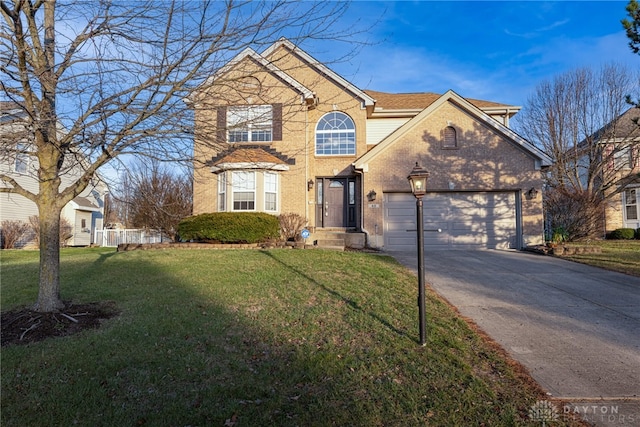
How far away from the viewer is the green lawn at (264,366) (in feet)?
9.45

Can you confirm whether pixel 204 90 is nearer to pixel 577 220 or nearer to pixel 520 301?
pixel 520 301

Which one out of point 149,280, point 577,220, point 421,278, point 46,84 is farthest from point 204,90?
point 577,220

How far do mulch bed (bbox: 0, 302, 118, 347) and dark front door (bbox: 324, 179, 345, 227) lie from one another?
10.9 m

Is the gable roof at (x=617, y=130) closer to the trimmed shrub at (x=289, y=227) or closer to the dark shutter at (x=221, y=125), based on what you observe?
the trimmed shrub at (x=289, y=227)

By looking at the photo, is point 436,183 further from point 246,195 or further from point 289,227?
point 246,195

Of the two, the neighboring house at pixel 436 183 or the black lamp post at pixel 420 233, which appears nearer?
the black lamp post at pixel 420 233

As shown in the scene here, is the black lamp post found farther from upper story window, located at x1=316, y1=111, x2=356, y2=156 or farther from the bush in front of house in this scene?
upper story window, located at x1=316, y1=111, x2=356, y2=156

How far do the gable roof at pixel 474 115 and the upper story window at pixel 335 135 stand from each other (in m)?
2.28

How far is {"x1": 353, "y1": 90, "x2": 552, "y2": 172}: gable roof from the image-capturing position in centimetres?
1326

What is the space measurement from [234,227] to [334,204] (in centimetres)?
495

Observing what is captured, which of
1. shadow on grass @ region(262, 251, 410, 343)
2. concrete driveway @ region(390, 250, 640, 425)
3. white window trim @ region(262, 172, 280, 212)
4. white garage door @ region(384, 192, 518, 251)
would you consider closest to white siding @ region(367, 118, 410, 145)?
white garage door @ region(384, 192, 518, 251)

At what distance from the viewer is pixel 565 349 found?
4094 millimetres

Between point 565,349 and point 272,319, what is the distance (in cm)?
378

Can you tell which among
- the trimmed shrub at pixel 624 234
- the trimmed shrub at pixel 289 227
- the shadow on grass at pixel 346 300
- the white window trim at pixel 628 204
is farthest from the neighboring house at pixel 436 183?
the white window trim at pixel 628 204
